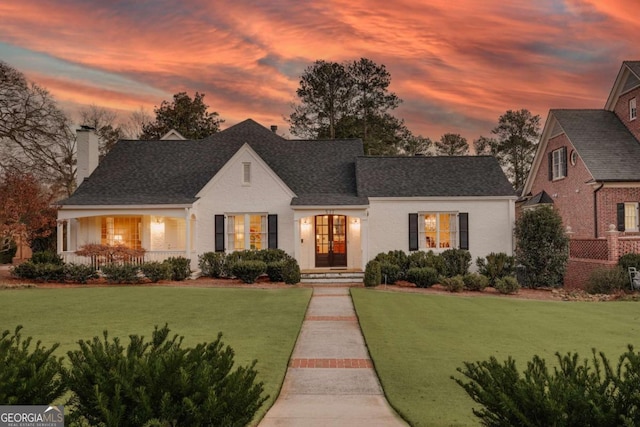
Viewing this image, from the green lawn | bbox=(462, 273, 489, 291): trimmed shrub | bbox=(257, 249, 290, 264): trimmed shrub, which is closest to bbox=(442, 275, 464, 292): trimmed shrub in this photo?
bbox=(462, 273, 489, 291): trimmed shrub

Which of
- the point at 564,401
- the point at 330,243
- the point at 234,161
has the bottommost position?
the point at 564,401

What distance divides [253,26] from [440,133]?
33.6m

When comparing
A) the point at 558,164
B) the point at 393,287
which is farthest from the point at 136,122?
the point at 558,164

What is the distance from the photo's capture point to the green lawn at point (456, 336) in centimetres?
625

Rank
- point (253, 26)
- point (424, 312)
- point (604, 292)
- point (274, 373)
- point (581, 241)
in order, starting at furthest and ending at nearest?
point (581, 241)
point (253, 26)
point (604, 292)
point (424, 312)
point (274, 373)

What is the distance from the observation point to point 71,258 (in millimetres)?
21234

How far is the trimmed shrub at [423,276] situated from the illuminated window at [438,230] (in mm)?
3179

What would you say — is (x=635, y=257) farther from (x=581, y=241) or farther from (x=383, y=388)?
(x=383, y=388)

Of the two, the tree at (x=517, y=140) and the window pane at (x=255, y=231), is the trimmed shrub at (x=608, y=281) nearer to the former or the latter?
the window pane at (x=255, y=231)

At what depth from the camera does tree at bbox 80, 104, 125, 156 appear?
4528 centimetres

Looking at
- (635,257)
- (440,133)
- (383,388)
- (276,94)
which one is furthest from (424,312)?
(440,133)

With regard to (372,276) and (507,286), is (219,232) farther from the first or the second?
→ (507,286)

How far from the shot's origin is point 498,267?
65.1ft

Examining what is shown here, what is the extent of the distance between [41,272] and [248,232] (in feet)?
27.9
